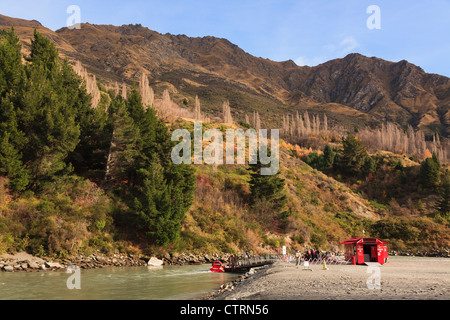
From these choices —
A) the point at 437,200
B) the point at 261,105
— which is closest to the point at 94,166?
the point at 437,200

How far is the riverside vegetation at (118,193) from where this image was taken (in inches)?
1113

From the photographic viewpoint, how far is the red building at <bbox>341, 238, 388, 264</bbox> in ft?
86.6

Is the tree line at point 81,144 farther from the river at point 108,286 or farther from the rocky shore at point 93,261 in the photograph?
the river at point 108,286

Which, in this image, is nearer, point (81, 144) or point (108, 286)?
point (108, 286)

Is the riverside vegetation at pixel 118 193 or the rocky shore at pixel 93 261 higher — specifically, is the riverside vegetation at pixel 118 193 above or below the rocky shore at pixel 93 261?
above

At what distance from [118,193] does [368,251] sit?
89.5ft

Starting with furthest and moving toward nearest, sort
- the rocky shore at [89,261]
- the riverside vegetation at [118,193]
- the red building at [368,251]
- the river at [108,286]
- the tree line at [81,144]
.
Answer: the tree line at [81,144]
the riverside vegetation at [118,193]
the red building at [368,251]
the rocky shore at [89,261]
the river at [108,286]

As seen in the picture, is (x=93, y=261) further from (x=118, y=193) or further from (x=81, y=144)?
(x=81, y=144)

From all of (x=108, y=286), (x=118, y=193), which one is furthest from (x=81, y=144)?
(x=108, y=286)

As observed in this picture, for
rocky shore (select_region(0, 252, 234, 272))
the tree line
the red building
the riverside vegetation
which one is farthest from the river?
the red building

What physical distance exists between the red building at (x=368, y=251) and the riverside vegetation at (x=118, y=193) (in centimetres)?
A: 1575

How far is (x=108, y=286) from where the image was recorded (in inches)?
735

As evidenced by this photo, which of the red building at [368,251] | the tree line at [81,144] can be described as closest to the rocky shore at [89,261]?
the tree line at [81,144]
